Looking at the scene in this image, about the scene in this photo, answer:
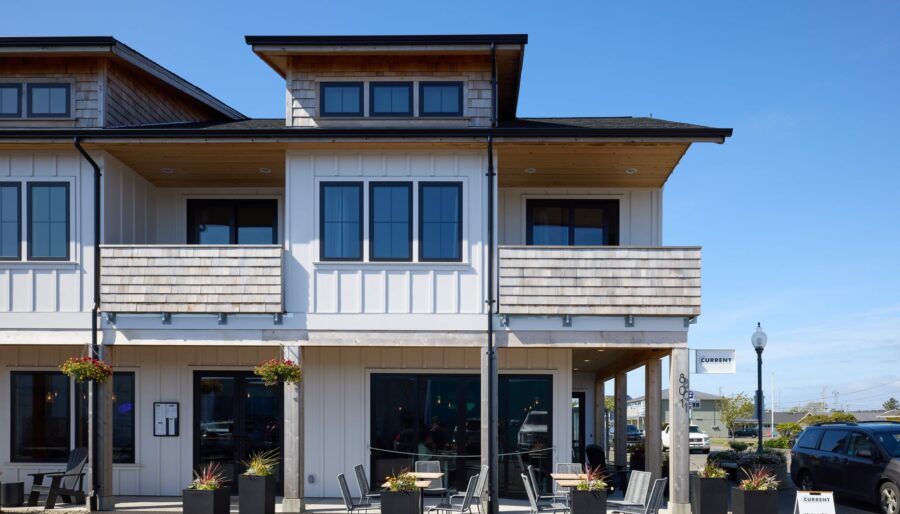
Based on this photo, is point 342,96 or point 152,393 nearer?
point 342,96

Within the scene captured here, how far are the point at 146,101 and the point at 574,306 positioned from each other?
9240mm

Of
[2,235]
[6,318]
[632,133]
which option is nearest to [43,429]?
[6,318]

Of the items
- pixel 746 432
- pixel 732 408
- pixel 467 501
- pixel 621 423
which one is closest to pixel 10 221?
pixel 467 501

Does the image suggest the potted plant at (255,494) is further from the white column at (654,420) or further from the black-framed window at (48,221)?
the white column at (654,420)

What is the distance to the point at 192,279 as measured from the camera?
1455 cm

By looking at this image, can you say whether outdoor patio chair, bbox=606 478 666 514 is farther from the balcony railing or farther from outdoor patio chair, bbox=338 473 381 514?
the balcony railing

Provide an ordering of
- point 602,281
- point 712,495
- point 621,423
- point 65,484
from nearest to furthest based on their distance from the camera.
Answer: point 712,495
point 602,281
point 65,484
point 621,423

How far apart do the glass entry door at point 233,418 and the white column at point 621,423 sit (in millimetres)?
8147

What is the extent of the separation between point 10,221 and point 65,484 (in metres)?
4.55

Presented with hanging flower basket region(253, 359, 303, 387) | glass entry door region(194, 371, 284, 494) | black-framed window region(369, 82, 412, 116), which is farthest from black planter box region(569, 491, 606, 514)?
black-framed window region(369, 82, 412, 116)

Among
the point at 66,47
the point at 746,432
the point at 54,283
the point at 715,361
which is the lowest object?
the point at 746,432

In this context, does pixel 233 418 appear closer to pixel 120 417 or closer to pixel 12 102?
pixel 120 417

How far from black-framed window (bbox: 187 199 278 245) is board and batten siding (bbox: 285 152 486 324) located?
276 cm

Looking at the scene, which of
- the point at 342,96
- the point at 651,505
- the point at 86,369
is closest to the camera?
the point at 651,505
